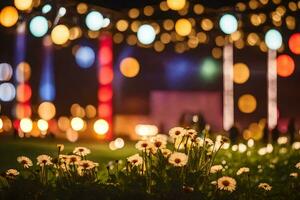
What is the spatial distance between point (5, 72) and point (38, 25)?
28.6m

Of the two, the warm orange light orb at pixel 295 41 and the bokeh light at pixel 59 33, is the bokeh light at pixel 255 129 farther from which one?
the bokeh light at pixel 59 33

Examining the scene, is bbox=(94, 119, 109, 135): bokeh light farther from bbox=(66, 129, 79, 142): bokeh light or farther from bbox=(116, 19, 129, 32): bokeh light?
bbox=(116, 19, 129, 32): bokeh light

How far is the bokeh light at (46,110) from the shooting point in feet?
84.4

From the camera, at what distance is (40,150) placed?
15.0 meters

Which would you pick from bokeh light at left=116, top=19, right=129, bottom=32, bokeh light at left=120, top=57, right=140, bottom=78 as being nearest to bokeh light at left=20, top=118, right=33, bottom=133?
bokeh light at left=120, top=57, right=140, bottom=78

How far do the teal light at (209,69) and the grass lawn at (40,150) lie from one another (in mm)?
4914

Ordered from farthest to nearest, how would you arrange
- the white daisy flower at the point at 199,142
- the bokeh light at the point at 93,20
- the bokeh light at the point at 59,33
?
the bokeh light at the point at 93,20, the bokeh light at the point at 59,33, the white daisy flower at the point at 199,142

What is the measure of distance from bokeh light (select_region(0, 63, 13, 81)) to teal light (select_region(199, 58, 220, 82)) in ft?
57.2

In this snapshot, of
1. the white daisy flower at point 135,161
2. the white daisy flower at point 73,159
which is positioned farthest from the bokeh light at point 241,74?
the white daisy flower at point 73,159

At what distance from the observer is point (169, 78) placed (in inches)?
858

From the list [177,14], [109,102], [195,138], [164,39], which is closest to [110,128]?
[109,102]

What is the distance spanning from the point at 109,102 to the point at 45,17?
8260mm

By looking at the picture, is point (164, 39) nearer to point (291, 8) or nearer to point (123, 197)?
point (291, 8)

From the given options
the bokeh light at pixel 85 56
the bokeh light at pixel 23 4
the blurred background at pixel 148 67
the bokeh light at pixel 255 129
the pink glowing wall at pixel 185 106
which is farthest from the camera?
the bokeh light at pixel 85 56
